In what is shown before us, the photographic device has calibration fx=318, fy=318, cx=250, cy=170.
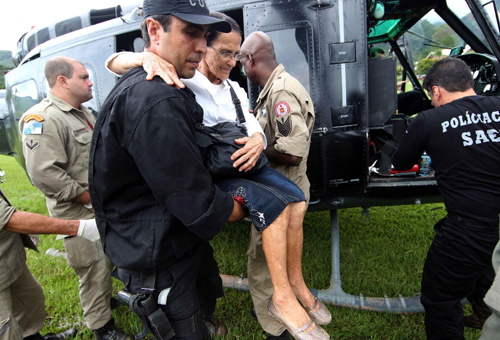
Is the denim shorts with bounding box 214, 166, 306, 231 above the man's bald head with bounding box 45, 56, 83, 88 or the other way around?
the other way around

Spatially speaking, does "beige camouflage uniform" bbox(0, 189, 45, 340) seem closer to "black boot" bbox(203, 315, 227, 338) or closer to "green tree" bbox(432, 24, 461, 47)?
"black boot" bbox(203, 315, 227, 338)

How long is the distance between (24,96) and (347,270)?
4.23m

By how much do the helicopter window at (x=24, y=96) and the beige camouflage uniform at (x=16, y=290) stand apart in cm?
226

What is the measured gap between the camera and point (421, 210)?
15.7 ft

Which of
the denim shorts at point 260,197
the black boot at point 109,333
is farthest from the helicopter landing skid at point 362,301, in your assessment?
the denim shorts at point 260,197

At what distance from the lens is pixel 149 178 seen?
1147 millimetres

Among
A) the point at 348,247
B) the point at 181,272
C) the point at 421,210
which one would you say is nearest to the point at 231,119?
the point at 181,272

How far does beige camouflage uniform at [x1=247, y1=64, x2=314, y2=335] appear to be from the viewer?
2.08 m

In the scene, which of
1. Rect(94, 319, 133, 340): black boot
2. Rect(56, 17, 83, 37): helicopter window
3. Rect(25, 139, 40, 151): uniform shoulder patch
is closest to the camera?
Rect(25, 139, 40, 151): uniform shoulder patch

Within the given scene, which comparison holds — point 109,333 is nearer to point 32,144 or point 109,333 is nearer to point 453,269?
point 32,144

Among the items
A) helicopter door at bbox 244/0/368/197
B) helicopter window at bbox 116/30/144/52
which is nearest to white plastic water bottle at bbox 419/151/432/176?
helicopter door at bbox 244/0/368/197

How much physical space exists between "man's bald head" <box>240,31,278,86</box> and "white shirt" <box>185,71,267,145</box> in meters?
0.67

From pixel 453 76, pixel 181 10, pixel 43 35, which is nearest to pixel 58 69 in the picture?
pixel 181 10

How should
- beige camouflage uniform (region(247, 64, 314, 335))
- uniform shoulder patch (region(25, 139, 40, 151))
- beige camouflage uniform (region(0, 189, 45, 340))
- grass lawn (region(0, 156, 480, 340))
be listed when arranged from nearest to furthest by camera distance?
beige camouflage uniform (region(0, 189, 45, 340)), beige camouflage uniform (region(247, 64, 314, 335)), uniform shoulder patch (region(25, 139, 40, 151)), grass lawn (region(0, 156, 480, 340))
